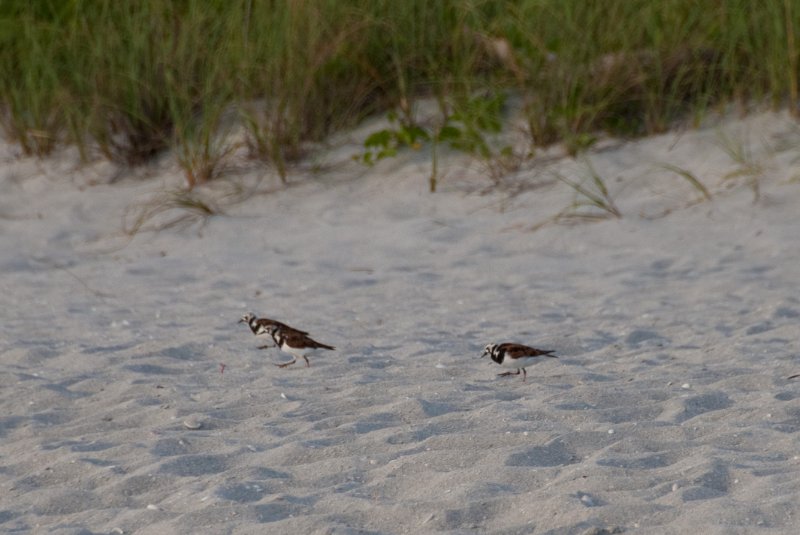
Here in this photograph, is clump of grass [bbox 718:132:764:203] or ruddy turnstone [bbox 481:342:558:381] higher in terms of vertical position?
ruddy turnstone [bbox 481:342:558:381]

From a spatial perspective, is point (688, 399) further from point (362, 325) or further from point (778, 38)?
point (778, 38)

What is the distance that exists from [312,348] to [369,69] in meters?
3.62

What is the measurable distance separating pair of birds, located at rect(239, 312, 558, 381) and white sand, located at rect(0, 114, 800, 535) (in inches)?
2.7

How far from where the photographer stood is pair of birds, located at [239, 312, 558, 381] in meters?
3.86

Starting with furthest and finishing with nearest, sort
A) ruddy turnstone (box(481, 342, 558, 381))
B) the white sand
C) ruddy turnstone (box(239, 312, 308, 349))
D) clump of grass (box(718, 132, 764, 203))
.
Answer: clump of grass (box(718, 132, 764, 203)) → ruddy turnstone (box(239, 312, 308, 349)) → ruddy turnstone (box(481, 342, 558, 381)) → the white sand

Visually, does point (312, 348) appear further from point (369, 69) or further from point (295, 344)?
point (369, 69)

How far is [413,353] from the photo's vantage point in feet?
14.1

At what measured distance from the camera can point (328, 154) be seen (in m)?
7.39

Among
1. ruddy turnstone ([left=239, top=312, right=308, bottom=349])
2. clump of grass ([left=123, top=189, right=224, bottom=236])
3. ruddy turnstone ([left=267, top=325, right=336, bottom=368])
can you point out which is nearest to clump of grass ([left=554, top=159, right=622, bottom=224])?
clump of grass ([left=123, top=189, right=224, bottom=236])

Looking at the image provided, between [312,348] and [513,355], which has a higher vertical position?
[513,355]

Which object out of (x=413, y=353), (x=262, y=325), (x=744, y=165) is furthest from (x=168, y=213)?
(x=744, y=165)

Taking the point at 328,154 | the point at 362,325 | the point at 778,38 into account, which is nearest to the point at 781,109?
the point at 778,38

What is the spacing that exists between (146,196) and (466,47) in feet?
7.27

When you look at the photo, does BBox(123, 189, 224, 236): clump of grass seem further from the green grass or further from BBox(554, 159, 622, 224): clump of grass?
BBox(554, 159, 622, 224): clump of grass
